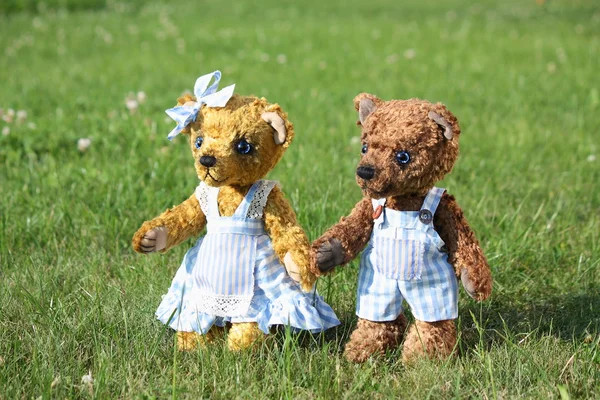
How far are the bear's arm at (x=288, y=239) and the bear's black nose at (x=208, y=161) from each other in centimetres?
30

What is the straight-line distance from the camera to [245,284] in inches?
119

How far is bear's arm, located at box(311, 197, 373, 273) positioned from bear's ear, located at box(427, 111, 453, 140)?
0.39m

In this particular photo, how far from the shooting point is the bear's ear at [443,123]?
2852mm

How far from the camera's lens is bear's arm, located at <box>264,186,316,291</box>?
9.61 ft

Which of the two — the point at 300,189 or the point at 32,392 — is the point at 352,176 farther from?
the point at 32,392

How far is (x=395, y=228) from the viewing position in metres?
2.97

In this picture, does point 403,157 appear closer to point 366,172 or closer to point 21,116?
point 366,172

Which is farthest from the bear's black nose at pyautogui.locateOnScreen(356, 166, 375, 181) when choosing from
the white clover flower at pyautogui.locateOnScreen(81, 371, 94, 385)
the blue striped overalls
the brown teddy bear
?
the white clover flower at pyautogui.locateOnScreen(81, 371, 94, 385)

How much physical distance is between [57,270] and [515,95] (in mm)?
5017

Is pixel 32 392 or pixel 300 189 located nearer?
pixel 32 392

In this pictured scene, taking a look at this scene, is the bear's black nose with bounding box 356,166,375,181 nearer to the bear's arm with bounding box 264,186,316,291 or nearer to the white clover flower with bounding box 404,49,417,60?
the bear's arm with bounding box 264,186,316,291

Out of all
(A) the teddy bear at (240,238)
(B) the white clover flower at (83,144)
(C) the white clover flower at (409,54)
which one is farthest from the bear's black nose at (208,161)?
(C) the white clover flower at (409,54)

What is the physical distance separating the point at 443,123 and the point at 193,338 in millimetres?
1261

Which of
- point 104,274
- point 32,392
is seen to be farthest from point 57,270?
point 32,392
